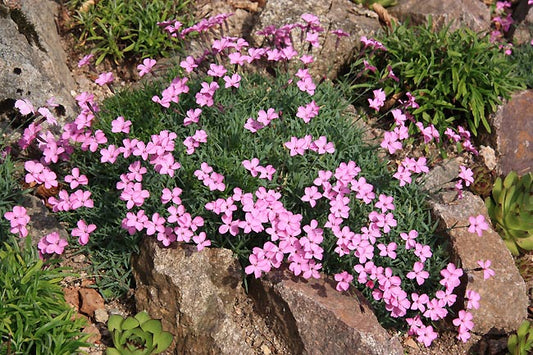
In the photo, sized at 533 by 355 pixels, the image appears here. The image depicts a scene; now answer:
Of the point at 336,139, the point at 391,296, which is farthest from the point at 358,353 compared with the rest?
the point at 336,139

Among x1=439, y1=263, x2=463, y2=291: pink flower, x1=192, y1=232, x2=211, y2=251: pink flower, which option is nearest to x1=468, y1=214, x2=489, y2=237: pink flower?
x1=439, y1=263, x2=463, y2=291: pink flower

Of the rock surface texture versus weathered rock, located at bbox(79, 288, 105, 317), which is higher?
the rock surface texture

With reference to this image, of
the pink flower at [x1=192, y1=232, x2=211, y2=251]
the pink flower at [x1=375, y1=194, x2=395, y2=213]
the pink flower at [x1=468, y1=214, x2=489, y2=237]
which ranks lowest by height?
the pink flower at [x1=468, y1=214, x2=489, y2=237]

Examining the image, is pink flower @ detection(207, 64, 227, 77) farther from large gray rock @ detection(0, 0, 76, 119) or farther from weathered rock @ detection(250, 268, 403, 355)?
weathered rock @ detection(250, 268, 403, 355)

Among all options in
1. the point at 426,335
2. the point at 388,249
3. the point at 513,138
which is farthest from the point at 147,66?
the point at 513,138

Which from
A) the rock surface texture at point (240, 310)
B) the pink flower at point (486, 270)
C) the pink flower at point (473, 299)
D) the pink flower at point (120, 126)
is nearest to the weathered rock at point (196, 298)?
the rock surface texture at point (240, 310)

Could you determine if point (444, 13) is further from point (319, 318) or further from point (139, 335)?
point (139, 335)

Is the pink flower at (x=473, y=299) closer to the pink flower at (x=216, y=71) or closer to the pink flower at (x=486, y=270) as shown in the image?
the pink flower at (x=486, y=270)

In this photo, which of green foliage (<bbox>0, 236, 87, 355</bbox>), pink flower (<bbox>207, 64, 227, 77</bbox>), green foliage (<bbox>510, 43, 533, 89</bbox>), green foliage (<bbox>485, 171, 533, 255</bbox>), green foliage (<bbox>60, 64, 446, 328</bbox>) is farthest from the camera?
green foliage (<bbox>510, 43, 533, 89</bbox>)

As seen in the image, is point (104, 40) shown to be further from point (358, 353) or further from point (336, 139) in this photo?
point (358, 353)
